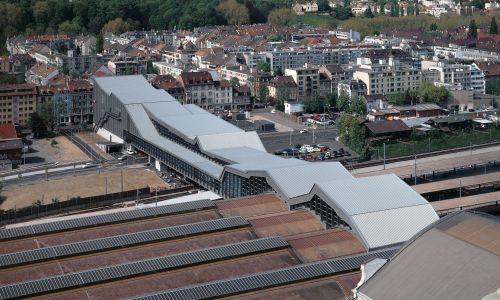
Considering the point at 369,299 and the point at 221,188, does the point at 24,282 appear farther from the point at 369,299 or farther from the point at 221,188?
the point at 221,188

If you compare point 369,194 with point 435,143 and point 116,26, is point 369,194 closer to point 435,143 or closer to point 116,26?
point 435,143

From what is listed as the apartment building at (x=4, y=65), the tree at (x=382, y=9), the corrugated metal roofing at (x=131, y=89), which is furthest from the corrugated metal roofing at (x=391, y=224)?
the tree at (x=382, y=9)

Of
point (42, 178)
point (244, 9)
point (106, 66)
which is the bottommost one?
point (42, 178)

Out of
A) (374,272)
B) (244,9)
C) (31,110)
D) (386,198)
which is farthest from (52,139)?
(244,9)

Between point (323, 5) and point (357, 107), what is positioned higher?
point (323, 5)

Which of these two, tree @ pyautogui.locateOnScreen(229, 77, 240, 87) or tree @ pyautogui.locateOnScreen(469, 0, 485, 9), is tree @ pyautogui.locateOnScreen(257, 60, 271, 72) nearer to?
tree @ pyautogui.locateOnScreen(229, 77, 240, 87)

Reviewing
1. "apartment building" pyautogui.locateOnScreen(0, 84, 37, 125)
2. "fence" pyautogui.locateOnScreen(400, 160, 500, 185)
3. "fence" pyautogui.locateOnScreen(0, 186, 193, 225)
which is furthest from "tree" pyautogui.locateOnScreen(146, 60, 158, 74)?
"fence" pyautogui.locateOnScreen(400, 160, 500, 185)

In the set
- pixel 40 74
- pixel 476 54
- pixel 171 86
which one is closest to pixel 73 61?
pixel 40 74
